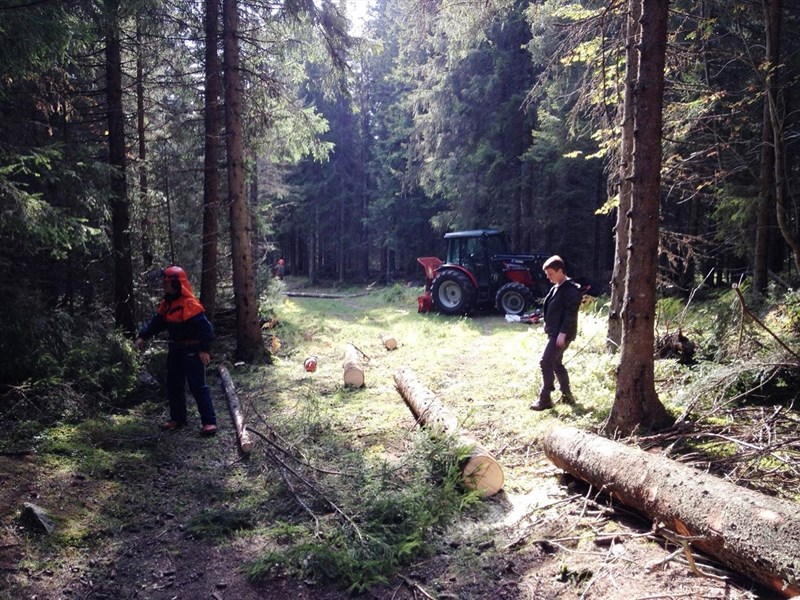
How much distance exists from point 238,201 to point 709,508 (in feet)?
31.2

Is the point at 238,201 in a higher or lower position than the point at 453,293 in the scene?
higher

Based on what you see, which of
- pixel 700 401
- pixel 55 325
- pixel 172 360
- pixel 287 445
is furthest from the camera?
pixel 55 325

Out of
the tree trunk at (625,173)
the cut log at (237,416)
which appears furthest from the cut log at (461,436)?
the tree trunk at (625,173)

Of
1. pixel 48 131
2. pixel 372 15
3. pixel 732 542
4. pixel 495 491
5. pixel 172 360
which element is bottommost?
pixel 495 491

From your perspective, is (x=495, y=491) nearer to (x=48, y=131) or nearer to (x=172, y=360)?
(x=172, y=360)

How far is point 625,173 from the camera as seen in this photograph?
714 cm

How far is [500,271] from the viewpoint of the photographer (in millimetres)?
16797

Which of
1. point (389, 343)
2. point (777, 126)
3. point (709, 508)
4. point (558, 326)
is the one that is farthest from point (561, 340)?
point (389, 343)

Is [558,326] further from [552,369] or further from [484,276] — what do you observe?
[484,276]

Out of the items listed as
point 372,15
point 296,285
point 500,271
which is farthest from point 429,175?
point 372,15

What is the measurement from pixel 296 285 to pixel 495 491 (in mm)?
33212

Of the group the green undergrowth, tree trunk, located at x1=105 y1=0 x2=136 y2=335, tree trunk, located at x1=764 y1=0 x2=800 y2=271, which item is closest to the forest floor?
the green undergrowth

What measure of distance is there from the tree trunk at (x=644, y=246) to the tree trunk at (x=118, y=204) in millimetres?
8489

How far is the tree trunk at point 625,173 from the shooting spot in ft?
21.2
